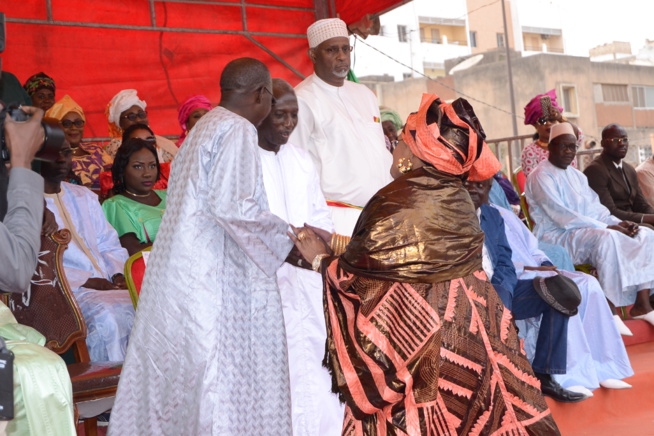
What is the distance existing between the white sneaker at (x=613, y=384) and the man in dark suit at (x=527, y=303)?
1.29 ft

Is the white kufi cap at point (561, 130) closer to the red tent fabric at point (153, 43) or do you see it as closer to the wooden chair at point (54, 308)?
the red tent fabric at point (153, 43)

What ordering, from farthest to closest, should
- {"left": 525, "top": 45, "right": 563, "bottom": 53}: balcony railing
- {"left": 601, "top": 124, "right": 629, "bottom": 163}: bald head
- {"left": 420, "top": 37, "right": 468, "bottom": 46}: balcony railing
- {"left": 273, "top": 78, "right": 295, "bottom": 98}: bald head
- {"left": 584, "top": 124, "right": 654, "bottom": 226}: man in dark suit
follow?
{"left": 525, "top": 45, "right": 563, "bottom": 53}: balcony railing, {"left": 420, "top": 37, "right": 468, "bottom": 46}: balcony railing, {"left": 601, "top": 124, "right": 629, "bottom": 163}: bald head, {"left": 584, "top": 124, "right": 654, "bottom": 226}: man in dark suit, {"left": 273, "top": 78, "right": 295, "bottom": 98}: bald head

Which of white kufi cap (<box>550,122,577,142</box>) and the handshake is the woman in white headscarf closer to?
white kufi cap (<box>550,122,577,142</box>)

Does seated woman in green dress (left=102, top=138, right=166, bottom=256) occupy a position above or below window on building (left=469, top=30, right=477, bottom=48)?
below

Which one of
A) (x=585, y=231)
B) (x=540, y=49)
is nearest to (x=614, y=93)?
(x=540, y=49)

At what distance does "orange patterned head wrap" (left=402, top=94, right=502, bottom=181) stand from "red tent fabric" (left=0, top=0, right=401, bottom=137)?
188 inches

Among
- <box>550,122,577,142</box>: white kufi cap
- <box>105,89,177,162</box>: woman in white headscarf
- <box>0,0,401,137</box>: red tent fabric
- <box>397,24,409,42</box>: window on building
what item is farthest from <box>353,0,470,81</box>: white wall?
<box>105,89,177,162</box>: woman in white headscarf

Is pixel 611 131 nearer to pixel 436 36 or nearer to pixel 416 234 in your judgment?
pixel 416 234

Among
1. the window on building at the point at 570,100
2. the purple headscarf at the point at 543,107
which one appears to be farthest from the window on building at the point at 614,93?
the purple headscarf at the point at 543,107

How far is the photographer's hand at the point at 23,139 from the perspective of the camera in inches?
95.3

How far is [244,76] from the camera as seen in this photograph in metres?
3.44

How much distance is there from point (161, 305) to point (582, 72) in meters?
32.6

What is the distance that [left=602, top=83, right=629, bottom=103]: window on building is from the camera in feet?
109

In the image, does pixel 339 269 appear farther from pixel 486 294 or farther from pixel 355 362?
pixel 486 294
